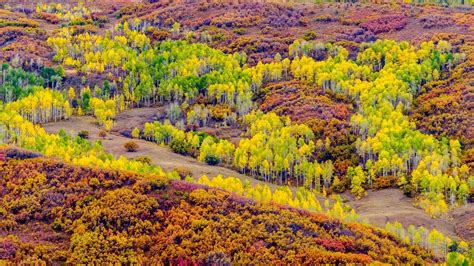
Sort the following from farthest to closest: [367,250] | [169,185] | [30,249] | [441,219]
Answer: [441,219]
[169,185]
[367,250]
[30,249]

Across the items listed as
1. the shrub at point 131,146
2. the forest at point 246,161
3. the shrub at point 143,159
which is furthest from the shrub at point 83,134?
the shrub at point 143,159

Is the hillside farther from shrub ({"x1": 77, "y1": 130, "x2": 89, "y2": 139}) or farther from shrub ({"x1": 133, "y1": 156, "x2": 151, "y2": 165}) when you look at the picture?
shrub ({"x1": 77, "y1": 130, "x2": 89, "y2": 139})

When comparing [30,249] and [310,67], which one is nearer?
[30,249]

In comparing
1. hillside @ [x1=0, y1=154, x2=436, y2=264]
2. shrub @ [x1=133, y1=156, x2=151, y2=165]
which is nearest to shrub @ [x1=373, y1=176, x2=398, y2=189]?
hillside @ [x1=0, y1=154, x2=436, y2=264]

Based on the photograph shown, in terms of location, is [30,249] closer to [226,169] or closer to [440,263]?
[440,263]

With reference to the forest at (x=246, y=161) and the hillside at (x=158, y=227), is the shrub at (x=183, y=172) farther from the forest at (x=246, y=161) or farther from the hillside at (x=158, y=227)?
the hillside at (x=158, y=227)

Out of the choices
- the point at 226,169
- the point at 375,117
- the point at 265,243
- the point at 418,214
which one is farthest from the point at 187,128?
the point at 265,243
